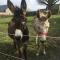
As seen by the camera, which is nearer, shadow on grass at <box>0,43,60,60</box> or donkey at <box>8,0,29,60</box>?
donkey at <box>8,0,29,60</box>

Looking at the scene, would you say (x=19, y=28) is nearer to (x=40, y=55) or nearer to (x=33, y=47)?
(x=40, y=55)

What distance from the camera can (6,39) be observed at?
2912 mm

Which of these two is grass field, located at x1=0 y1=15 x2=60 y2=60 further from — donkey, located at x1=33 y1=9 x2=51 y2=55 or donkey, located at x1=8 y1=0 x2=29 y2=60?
donkey, located at x1=8 y1=0 x2=29 y2=60

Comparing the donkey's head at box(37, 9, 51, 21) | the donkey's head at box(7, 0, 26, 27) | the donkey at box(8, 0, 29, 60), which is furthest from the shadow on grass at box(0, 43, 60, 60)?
the donkey's head at box(7, 0, 26, 27)

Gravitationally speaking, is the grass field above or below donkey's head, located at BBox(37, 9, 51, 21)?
below

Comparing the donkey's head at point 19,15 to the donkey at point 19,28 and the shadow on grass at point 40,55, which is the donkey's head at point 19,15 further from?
the shadow on grass at point 40,55

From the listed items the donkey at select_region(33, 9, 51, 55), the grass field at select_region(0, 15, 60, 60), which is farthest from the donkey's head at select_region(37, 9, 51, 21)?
the grass field at select_region(0, 15, 60, 60)

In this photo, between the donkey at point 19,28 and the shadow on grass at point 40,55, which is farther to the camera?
the shadow on grass at point 40,55

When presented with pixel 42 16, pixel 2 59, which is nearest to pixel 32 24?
pixel 42 16

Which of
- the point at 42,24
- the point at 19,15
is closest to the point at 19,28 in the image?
the point at 19,15

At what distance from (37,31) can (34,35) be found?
0.12m

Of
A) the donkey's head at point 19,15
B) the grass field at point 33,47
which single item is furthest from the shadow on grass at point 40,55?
the donkey's head at point 19,15

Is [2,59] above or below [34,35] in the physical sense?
below

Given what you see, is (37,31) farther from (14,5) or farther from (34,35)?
(14,5)
